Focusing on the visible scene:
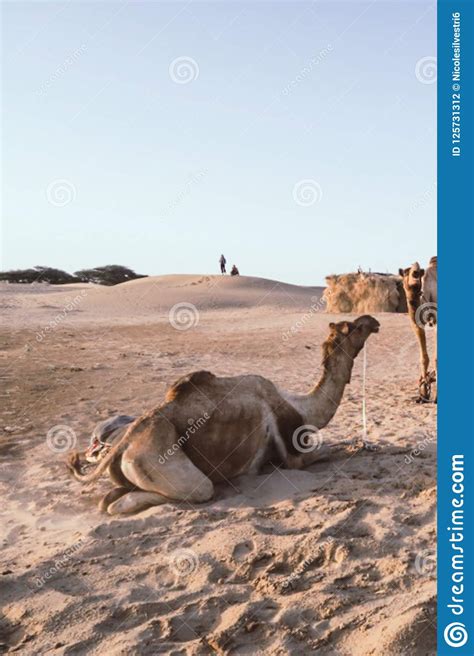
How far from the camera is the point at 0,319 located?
2314cm

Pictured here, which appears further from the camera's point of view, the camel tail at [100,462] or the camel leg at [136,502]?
the camel tail at [100,462]

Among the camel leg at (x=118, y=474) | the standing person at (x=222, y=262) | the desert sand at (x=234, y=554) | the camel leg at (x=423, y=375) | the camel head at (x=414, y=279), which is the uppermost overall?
the standing person at (x=222, y=262)

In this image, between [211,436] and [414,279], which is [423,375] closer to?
[414,279]

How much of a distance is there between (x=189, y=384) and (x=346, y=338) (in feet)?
5.56

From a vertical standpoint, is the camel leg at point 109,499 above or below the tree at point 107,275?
below

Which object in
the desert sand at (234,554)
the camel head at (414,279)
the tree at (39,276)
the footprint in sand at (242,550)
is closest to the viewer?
the desert sand at (234,554)

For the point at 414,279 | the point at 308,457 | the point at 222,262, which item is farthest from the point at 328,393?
the point at 222,262

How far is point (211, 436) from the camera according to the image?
18.2ft

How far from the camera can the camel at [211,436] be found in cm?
529

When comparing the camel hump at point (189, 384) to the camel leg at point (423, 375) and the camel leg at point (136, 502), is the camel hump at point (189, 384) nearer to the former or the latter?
the camel leg at point (136, 502)

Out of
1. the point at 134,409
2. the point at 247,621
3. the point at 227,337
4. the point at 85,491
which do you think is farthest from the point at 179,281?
the point at 247,621
